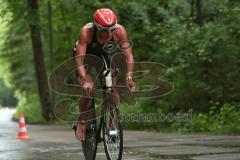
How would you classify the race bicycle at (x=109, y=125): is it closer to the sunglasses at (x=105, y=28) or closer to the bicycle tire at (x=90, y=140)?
the bicycle tire at (x=90, y=140)

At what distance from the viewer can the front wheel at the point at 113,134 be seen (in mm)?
6902

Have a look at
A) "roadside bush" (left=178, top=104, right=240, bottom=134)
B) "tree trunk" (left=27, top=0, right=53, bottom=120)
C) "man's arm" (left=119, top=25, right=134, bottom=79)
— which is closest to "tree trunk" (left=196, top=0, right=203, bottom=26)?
"roadside bush" (left=178, top=104, right=240, bottom=134)

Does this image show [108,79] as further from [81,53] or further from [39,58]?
[39,58]

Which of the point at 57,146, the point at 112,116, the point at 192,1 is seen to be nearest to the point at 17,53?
the point at 192,1

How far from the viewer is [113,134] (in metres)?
7.01

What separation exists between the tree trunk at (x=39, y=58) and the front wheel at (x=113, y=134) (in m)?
17.9

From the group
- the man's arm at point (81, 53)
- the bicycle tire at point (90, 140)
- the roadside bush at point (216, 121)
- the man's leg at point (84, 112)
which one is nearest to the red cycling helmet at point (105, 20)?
the man's arm at point (81, 53)

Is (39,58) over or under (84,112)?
under

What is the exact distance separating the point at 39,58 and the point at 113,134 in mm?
20461

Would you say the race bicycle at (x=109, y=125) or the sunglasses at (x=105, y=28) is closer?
the sunglasses at (x=105, y=28)

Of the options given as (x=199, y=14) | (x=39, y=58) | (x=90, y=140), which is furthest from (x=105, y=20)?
(x=39, y=58)

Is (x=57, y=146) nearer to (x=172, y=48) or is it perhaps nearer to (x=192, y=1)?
(x=172, y=48)

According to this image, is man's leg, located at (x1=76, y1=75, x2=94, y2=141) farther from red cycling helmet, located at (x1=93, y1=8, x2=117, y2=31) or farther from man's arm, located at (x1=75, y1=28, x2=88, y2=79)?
red cycling helmet, located at (x1=93, y1=8, x2=117, y2=31)

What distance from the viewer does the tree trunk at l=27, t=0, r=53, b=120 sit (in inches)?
980
